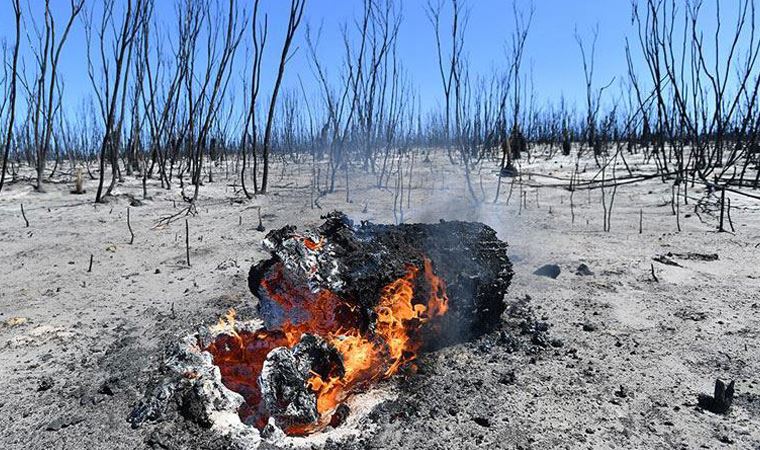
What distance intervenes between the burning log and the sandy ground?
170 millimetres

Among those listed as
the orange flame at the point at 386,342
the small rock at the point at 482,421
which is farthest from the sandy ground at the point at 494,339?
the orange flame at the point at 386,342

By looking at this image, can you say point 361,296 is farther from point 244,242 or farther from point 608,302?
point 244,242

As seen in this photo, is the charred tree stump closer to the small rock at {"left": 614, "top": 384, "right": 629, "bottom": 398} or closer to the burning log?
the burning log

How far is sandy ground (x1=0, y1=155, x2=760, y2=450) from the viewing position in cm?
180

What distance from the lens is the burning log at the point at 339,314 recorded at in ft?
6.07

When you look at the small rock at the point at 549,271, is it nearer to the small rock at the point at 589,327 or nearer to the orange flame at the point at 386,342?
the small rock at the point at 589,327

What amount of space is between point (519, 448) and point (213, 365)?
125 centimetres

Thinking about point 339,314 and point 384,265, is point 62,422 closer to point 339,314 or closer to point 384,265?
point 339,314

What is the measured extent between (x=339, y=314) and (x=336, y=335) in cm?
9

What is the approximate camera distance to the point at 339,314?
2113 mm

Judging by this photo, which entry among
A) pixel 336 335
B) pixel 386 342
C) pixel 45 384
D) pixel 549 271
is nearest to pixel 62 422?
pixel 45 384

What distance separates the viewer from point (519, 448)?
1703 mm

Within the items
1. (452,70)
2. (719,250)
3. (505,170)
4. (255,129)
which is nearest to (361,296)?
(719,250)

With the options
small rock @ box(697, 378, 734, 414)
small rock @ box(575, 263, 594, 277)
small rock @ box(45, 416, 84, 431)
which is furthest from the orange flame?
small rock @ box(575, 263, 594, 277)
